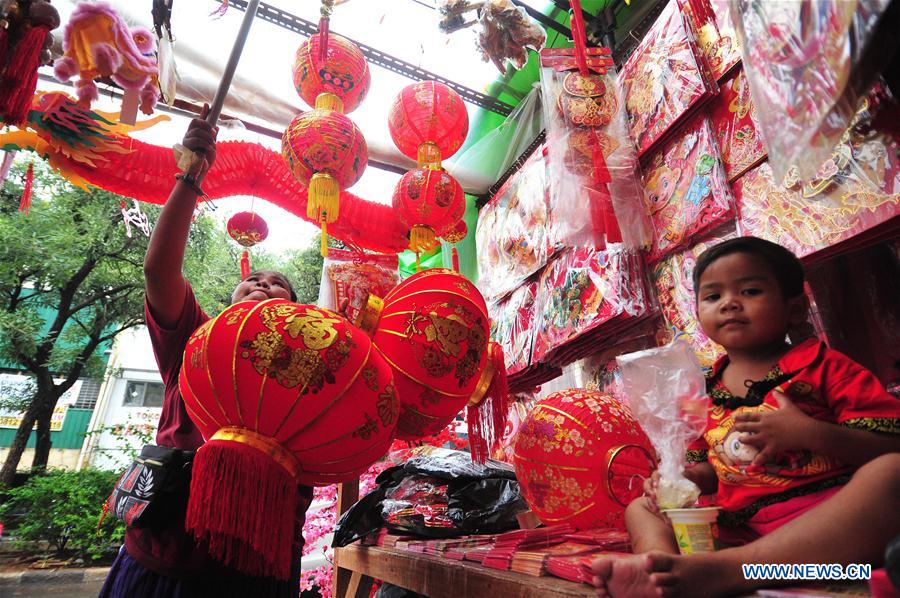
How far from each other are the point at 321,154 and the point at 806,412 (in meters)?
1.88

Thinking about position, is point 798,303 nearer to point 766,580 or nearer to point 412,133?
point 766,580

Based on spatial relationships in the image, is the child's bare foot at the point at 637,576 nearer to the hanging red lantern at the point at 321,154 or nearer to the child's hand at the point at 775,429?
the child's hand at the point at 775,429

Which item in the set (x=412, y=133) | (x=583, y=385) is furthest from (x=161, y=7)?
(x=583, y=385)

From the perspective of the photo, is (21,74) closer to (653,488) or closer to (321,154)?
(321,154)

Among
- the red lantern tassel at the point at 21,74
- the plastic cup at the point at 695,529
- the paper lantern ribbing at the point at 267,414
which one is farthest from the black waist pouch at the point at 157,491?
the plastic cup at the point at 695,529

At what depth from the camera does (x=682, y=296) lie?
1.78 meters

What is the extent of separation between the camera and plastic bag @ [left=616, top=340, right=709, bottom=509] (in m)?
0.86

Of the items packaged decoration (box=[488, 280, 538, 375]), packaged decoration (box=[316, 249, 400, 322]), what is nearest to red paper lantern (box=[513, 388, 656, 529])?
packaged decoration (box=[488, 280, 538, 375])

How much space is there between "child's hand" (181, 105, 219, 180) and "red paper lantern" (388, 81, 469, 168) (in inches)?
47.6

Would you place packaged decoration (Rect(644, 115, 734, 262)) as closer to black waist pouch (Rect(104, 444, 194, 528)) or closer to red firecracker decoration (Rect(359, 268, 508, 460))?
red firecracker decoration (Rect(359, 268, 508, 460))

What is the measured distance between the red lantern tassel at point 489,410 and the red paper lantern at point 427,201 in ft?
3.26

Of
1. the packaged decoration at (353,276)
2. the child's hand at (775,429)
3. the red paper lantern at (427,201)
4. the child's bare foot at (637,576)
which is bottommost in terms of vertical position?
the child's bare foot at (637,576)

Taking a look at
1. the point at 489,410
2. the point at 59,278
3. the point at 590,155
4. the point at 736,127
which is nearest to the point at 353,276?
the point at 489,410

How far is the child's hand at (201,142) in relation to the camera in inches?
52.6
